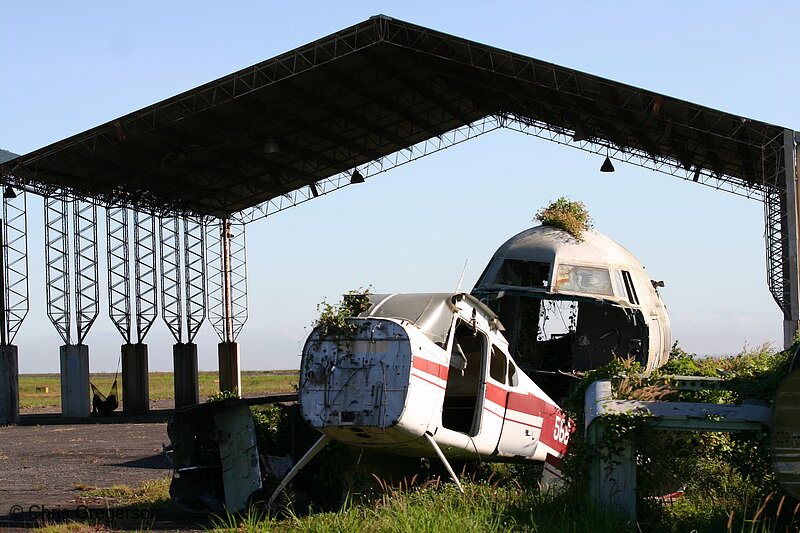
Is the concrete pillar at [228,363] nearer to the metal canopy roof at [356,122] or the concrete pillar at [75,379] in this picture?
the metal canopy roof at [356,122]

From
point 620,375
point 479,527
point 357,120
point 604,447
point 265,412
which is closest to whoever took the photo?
point 479,527

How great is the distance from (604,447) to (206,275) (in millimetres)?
38093

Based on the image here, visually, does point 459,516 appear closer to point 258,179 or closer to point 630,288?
point 630,288

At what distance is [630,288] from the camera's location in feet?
66.9

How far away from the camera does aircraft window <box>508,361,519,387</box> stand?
14758 mm

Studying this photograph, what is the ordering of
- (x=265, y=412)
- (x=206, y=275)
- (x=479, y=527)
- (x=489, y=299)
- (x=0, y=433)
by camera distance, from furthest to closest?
1. (x=206, y=275)
2. (x=0, y=433)
3. (x=489, y=299)
4. (x=265, y=412)
5. (x=479, y=527)

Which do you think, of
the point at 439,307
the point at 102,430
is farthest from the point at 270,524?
the point at 102,430

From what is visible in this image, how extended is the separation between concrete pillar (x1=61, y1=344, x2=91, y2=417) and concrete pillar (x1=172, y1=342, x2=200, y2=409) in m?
7.87

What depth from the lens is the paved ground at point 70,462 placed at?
1512cm

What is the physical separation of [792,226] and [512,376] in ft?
63.3

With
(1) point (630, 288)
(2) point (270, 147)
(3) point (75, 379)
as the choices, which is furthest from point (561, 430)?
(3) point (75, 379)

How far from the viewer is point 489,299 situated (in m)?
19.4

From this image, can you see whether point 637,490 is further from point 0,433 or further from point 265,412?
point 0,433

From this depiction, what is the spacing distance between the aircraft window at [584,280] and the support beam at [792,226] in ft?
41.3
